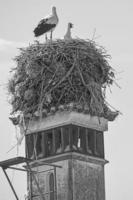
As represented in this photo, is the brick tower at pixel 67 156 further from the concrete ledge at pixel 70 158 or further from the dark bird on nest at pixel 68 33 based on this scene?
the dark bird on nest at pixel 68 33

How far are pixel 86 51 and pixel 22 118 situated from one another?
9.34ft

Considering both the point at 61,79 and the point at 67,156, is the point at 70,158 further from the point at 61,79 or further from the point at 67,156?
the point at 61,79

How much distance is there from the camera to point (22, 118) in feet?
187

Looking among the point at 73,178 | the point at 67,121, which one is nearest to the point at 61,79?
the point at 67,121

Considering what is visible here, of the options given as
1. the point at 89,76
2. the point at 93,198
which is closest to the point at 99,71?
the point at 89,76

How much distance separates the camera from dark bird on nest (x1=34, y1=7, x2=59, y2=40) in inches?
2311

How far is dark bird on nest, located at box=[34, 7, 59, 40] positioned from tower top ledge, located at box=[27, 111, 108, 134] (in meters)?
3.16

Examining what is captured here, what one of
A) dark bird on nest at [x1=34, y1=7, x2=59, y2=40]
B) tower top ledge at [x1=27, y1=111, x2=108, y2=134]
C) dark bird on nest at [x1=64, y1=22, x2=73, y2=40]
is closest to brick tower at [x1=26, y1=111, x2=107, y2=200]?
tower top ledge at [x1=27, y1=111, x2=108, y2=134]

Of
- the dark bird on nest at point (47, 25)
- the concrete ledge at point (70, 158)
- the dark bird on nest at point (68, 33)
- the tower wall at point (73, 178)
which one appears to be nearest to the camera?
the tower wall at point (73, 178)

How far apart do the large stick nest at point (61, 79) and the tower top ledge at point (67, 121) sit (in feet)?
0.59

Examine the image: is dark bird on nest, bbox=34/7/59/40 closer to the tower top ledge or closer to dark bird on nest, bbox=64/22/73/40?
dark bird on nest, bbox=64/22/73/40

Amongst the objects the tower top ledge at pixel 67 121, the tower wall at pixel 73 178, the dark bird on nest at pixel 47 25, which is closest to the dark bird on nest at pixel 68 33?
the dark bird on nest at pixel 47 25

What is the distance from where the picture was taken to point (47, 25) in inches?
2329

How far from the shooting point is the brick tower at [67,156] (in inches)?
2185
